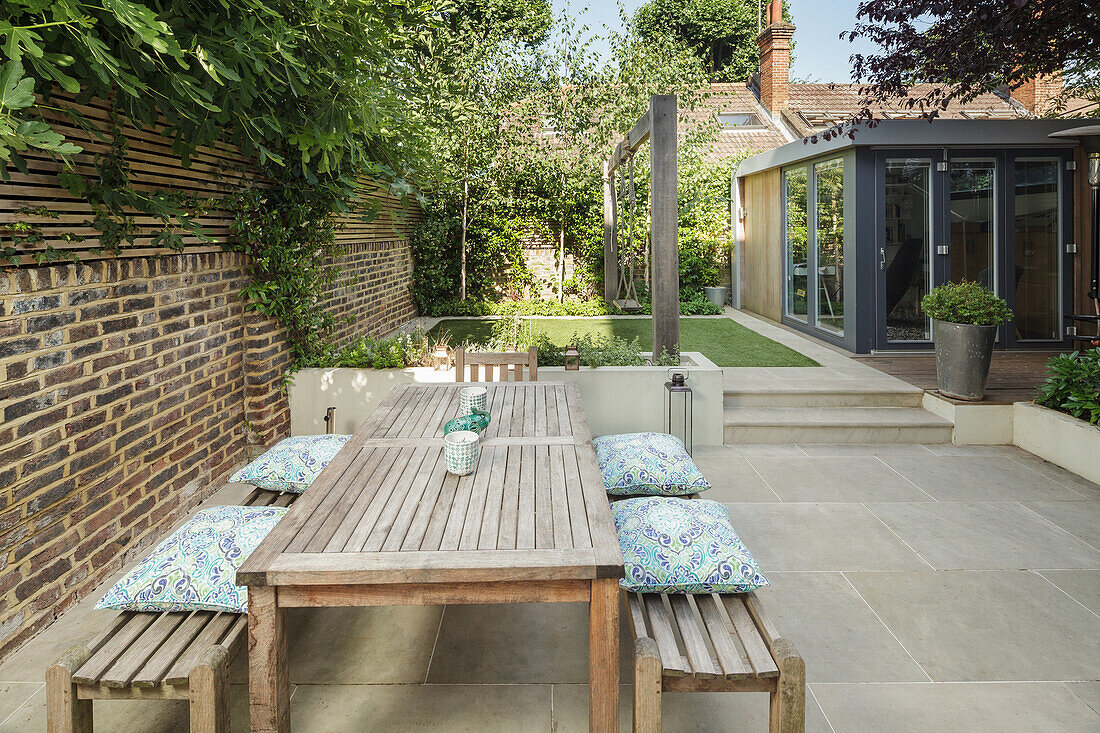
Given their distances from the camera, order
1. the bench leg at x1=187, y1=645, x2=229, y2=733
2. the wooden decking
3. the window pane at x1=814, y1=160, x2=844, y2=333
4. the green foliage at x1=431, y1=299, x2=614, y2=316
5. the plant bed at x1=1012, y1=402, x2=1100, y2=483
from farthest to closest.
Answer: the green foliage at x1=431, y1=299, x2=614, y2=316 → the window pane at x1=814, y1=160, x2=844, y2=333 → the wooden decking → the plant bed at x1=1012, y1=402, x2=1100, y2=483 → the bench leg at x1=187, y1=645, x2=229, y2=733

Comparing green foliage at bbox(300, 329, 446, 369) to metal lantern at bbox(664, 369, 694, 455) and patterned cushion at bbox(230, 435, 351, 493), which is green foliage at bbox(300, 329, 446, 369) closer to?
metal lantern at bbox(664, 369, 694, 455)

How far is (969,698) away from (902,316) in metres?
6.39

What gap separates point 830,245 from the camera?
360 inches

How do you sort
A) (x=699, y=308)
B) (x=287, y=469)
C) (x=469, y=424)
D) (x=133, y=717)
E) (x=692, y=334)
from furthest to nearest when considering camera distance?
(x=699, y=308) < (x=692, y=334) < (x=287, y=469) < (x=469, y=424) < (x=133, y=717)

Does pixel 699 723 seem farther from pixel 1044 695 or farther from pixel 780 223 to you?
pixel 780 223

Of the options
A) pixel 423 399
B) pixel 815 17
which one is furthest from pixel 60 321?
pixel 815 17

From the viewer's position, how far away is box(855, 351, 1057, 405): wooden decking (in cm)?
632

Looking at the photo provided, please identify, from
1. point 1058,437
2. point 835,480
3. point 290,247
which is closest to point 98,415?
point 290,247

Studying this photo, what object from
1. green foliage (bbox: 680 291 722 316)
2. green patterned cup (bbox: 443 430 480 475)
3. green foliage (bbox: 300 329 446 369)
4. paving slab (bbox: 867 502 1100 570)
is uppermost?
green foliage (bbox: 680 291 722 316)

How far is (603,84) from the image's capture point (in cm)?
1236

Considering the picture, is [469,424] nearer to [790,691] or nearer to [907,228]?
[790,691]

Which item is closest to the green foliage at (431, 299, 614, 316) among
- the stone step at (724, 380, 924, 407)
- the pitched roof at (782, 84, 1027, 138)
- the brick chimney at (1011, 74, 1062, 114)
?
the pitched roof at (782, 84, 1027, 138)

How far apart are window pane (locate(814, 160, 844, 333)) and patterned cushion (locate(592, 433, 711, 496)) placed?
5865 millimetres

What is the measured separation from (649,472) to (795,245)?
757 cm
